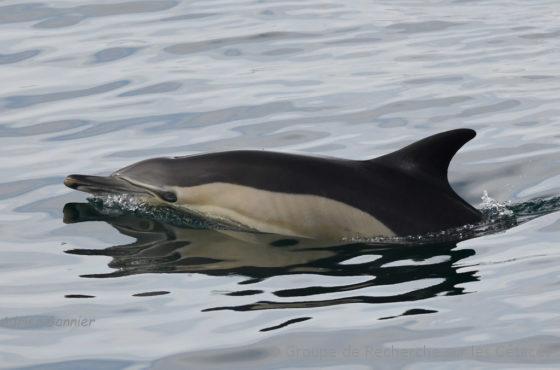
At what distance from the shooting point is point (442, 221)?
39.6 feet

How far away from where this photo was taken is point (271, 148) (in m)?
15.8

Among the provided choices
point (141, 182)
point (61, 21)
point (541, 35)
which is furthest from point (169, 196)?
point (61, 21)

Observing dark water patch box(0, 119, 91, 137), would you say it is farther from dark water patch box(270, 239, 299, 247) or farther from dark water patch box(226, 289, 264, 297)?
dark water patch box(226, 289, 264, 297)

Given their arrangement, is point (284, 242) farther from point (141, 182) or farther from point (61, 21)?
point (61, 21)

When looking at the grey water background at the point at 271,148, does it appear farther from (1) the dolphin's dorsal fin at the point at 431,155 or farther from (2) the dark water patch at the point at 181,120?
(1) the dolphin's dorsal fin at the point at 431,155

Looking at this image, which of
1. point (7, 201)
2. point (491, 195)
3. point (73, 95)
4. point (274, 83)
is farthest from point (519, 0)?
point (7, 201)

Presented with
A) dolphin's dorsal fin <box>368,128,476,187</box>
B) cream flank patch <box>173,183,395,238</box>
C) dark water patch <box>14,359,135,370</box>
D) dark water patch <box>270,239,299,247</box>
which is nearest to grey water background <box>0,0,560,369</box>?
dark water patch <box>14,359,135,370</box>

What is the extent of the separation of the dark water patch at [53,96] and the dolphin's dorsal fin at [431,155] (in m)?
7.20

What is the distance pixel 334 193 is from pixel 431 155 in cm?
92

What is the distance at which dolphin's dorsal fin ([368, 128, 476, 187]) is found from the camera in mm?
12094

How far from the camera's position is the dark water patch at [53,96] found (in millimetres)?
18031

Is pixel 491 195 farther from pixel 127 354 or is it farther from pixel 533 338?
pixel 127 354

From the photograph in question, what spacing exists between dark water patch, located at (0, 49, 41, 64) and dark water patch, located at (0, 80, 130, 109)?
2.14 m

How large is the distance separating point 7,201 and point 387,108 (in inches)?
225
